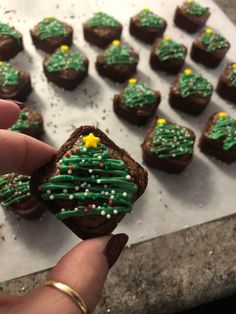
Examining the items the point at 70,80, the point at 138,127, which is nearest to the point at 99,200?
the point at 138,127

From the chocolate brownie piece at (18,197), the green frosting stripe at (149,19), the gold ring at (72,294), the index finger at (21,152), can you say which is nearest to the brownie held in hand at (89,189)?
the index finger at (21,152)

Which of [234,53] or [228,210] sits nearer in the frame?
[228,210]

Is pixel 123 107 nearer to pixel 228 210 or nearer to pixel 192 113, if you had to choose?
pixel 192 113

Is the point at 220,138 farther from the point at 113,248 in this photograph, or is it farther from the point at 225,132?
the point at 113,248

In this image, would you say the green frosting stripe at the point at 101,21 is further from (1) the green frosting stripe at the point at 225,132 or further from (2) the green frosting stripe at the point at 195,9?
(1) the green frosting stripe at the point at 225,132

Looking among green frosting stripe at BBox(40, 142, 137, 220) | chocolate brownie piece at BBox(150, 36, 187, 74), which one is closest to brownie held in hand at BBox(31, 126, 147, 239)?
Answer: green frosting stripe at BBox(40, 142, 137, 220)

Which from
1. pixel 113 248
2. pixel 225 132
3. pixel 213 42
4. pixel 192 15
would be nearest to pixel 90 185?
pixel 113 248
